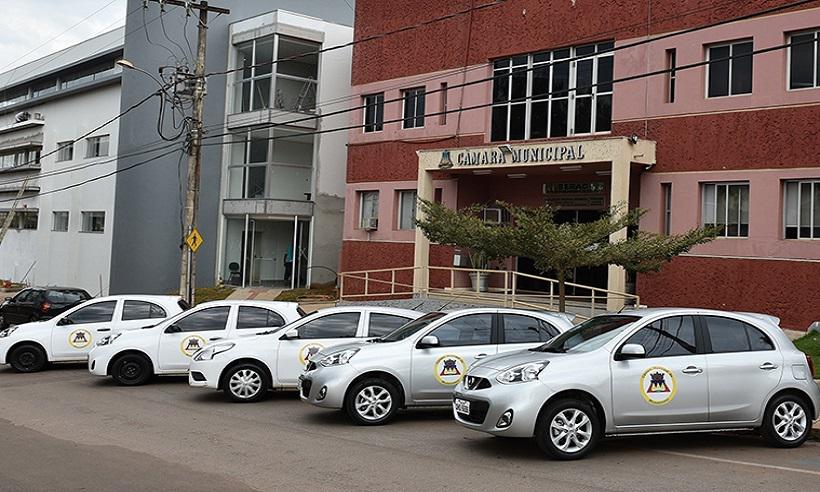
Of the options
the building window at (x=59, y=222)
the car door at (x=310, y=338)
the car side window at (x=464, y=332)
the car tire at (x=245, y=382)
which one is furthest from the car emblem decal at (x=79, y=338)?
the building window at (x=59, y=222)

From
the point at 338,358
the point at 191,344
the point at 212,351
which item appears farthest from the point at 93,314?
the point at 338,358

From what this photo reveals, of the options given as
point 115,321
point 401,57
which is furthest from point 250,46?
point 115,321

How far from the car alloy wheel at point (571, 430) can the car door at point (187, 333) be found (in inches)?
303

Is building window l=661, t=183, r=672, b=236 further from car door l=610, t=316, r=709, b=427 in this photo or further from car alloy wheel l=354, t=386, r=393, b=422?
car alloy wheel l=354, t=386, r=393, b=422

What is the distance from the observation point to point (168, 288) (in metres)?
35.7

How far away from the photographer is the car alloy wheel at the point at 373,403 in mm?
11305

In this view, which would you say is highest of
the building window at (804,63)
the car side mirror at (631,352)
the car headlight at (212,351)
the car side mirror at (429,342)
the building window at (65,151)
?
the building window at (65,151)

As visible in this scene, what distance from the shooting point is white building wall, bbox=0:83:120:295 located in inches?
1538

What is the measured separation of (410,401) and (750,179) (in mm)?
11654

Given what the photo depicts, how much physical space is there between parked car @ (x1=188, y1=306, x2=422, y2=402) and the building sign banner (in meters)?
9.37

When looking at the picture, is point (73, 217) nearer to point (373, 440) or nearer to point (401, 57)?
point (401, 57)

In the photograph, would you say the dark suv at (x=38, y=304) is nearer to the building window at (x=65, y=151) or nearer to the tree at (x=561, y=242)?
the tree at (x=561, y=242)

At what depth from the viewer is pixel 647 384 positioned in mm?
9359

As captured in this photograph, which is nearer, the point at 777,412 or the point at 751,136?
the point at 777,412
